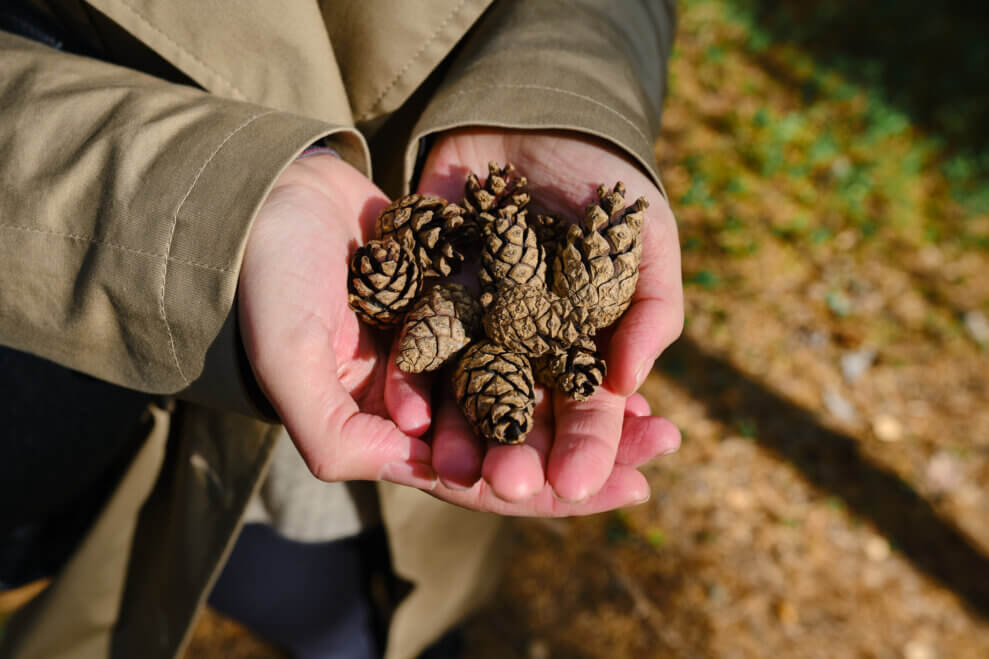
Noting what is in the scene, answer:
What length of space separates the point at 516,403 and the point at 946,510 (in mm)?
3613

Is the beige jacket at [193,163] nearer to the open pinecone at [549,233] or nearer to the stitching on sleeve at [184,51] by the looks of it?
the stitching on sleeve at [184,51]

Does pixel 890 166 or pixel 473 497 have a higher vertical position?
pixel 473 497

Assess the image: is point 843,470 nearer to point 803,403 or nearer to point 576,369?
point 803,403

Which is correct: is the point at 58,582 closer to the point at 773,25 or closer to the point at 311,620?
the point at 311,620

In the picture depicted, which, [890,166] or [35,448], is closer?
[35,448]

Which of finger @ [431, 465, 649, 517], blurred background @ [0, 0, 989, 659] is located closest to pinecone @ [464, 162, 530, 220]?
finger @ [431, 465, 649, 517]

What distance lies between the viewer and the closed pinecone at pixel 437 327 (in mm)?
1989

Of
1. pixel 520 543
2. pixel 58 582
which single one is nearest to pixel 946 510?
pixel 520 543

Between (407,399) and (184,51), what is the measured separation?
1.22 metres

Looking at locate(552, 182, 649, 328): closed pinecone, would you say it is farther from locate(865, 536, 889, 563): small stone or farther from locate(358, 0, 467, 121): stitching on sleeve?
locate(865, 536, 889, 563): small stone

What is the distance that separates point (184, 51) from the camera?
1.99 meters

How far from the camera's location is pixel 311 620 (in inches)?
128

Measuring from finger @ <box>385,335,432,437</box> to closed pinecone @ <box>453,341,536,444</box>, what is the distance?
0.35ft

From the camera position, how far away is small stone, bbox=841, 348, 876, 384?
4.51 meters
